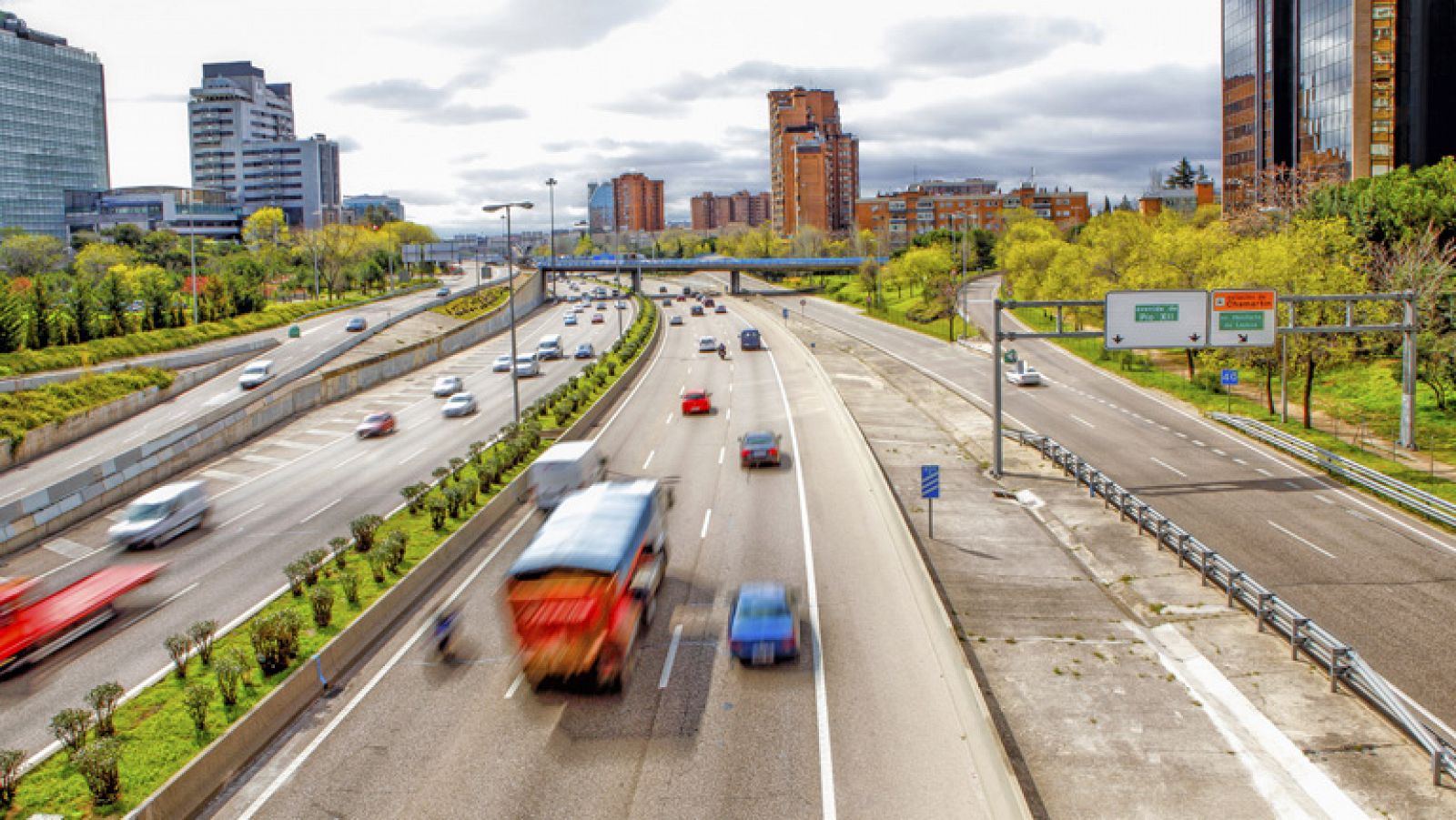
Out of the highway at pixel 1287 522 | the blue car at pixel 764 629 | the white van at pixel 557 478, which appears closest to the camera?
the blue car at pixel 764 629

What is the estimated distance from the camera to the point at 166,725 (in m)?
15.7

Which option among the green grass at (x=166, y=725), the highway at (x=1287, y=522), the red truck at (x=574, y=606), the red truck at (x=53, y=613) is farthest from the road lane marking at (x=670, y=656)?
the highway at (x=1287, y=522)

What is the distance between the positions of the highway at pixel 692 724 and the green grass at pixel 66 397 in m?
30.3

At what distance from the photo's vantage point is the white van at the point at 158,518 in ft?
91.9

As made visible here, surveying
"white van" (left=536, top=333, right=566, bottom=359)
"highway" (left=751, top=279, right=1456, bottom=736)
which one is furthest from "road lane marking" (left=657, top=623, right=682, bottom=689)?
"white van" (left=536, top=333, right=566, bottom=359)

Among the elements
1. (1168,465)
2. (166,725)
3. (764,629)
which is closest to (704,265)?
(1168,465)

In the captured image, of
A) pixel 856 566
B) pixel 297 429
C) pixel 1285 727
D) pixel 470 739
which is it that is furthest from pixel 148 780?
pixel 297 429

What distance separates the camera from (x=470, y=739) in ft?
50.7

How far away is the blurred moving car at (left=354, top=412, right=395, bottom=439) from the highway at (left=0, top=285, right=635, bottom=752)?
1.61ft

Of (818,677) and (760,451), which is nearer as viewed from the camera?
(818,677)

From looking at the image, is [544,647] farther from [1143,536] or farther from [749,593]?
[1143,536]

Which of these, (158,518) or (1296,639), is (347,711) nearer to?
(158,518)

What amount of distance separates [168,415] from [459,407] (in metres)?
15.1

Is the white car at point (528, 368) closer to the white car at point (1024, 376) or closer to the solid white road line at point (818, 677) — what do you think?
the white car at point (1024, 376)
